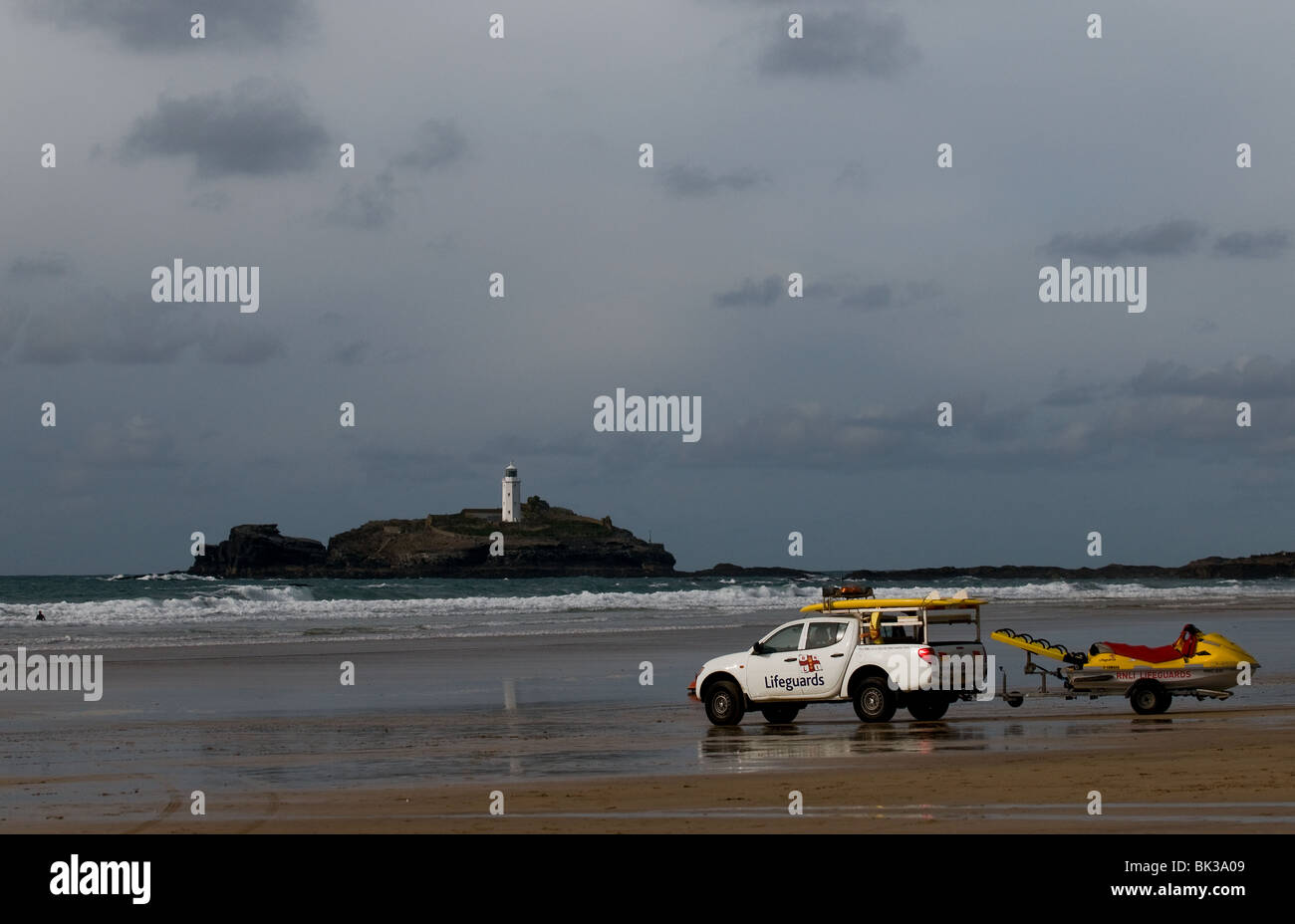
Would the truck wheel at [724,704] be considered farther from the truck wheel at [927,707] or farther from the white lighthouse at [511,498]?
the white lighthouse at [511,498]

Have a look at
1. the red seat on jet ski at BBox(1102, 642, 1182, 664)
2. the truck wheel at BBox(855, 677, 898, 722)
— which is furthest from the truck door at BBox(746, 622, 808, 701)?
the red seat on jet ski at BBox(1102, 642, 1182, 664)

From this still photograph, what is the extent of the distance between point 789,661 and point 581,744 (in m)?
4.32

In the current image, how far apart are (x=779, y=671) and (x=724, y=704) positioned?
37.8 inches

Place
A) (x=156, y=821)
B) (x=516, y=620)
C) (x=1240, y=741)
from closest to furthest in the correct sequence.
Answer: (x=156, y=821), (x=1240, y=741), (x=516, y=620)

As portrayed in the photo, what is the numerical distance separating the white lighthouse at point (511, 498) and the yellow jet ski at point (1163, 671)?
549 ft

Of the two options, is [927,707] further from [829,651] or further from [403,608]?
[403,608]

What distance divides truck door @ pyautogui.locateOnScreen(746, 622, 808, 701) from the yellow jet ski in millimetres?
2973

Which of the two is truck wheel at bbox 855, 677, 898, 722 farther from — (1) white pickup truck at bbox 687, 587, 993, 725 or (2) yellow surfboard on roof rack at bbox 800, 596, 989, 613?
(2) yellow surfboard on roof rack at bbox 800, 596, 989, 613

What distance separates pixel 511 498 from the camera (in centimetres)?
19100

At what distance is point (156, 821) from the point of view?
13.4 metres

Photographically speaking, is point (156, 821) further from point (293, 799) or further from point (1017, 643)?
point (1017, 643)

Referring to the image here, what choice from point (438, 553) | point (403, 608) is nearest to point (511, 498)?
point (438, 553)

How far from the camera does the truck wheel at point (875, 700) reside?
70.2ft
